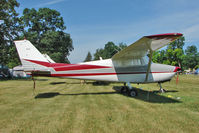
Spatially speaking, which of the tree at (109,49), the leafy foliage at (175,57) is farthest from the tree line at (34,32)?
the leafy foliage at (175,57)

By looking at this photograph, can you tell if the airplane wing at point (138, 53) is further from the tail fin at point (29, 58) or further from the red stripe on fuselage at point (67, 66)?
the tail fin at point (29, 58)

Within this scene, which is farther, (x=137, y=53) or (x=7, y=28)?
(x=7, y=28)

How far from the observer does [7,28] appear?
2116cm

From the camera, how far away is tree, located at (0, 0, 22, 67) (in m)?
20.1

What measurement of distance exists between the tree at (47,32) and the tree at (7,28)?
560 centimetres

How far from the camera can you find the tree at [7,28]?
2006 centimetres

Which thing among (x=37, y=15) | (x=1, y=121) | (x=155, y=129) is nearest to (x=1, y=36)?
(x=37, y=15)

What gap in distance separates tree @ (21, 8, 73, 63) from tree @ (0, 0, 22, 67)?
5601mm

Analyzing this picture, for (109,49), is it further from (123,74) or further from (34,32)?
(123,74)

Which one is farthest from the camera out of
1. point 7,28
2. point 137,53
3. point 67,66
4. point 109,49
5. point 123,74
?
point 109,49

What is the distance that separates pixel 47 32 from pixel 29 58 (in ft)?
85.5

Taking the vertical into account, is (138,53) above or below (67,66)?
above

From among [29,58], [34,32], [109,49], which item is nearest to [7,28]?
[34,32]

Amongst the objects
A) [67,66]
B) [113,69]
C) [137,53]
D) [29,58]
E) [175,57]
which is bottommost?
[113,69]
